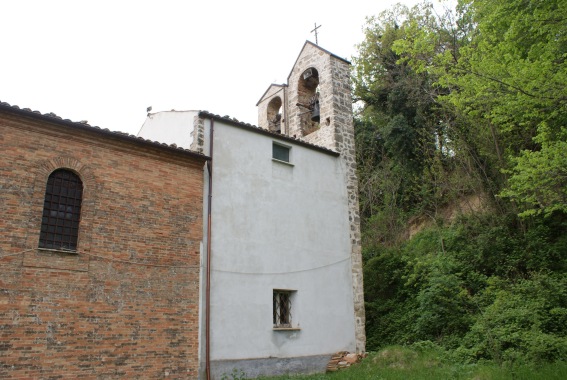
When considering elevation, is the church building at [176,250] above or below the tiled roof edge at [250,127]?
below

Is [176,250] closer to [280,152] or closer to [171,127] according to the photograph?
[171,127]

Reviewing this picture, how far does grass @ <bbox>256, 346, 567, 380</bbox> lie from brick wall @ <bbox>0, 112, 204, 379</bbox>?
2968mm

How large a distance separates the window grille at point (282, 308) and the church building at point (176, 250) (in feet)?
0.11

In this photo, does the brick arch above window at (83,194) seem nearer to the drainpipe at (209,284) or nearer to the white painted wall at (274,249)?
the drainpipe at (209,284)

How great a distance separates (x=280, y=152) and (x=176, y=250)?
422 centimetres


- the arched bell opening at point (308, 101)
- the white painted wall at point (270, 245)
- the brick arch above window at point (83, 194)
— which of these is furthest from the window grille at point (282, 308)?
the arched bell opening at point (308, 101)

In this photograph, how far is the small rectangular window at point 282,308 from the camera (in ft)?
36.4

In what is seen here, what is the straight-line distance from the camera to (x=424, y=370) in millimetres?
9984

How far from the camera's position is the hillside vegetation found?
8.85 metres

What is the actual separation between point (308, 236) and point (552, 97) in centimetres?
633

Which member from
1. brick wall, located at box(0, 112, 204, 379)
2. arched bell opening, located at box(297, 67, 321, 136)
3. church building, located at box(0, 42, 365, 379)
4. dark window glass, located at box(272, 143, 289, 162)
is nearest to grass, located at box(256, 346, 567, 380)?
church building, located at box(0, 42, 365, 379)

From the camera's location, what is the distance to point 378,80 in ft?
71.9

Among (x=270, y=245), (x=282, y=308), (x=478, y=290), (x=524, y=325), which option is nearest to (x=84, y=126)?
(x=270, y=245)

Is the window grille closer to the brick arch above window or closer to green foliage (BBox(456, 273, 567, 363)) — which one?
green foliage (BBox(456, 273, 567, 363))
